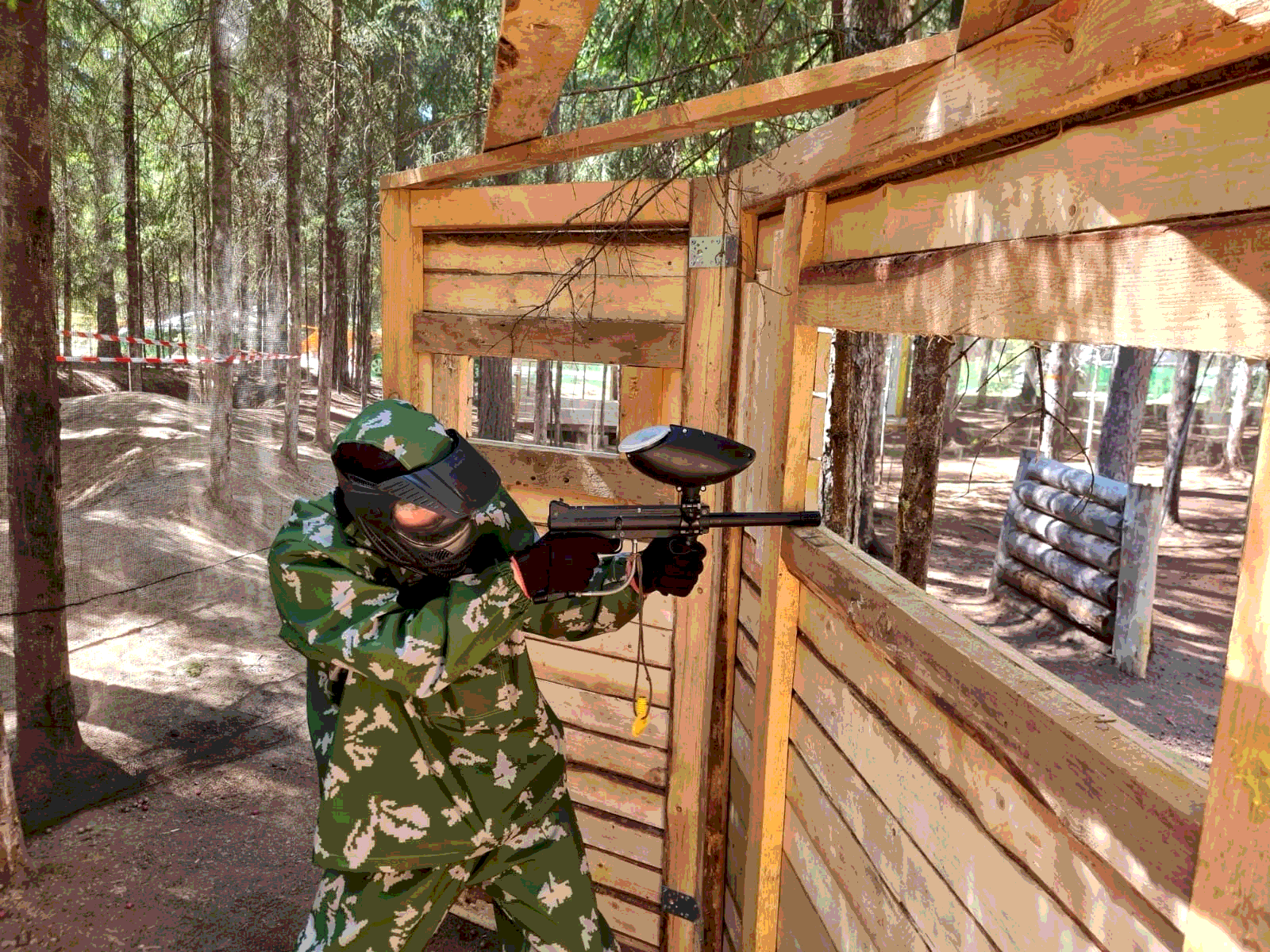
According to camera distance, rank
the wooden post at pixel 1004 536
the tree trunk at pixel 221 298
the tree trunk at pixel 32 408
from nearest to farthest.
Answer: the tree trunk at pixel 32 408 < the wooden post at pixel 1004 536 < the tree trunk at pixel 221 298

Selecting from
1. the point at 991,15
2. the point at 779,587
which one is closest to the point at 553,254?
the point at 779,587

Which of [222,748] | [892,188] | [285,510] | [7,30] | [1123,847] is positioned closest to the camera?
[1123,847]

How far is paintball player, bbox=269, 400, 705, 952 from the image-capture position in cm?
249

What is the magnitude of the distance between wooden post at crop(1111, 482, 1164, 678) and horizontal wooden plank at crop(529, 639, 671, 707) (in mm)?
5339

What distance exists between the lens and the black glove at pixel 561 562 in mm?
2500

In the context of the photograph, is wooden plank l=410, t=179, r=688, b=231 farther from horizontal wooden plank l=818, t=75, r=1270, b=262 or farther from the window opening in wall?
horizontal wooden plank l=818, t=75, r=1270, b=262

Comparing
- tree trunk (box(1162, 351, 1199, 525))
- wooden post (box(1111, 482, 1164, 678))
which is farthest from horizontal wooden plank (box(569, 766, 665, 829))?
tree trunk (box(1162, 351, 1199, 525))

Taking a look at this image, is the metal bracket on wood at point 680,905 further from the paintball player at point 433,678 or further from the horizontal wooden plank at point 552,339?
the horizontal wooden plank at point 552,339

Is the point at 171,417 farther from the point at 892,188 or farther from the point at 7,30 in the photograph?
the point at 892,188

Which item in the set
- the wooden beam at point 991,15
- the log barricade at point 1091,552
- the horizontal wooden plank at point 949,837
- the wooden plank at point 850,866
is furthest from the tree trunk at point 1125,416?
the wooden beam at point 991,15

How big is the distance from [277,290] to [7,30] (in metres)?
14.6

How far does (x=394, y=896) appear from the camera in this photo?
107 inches

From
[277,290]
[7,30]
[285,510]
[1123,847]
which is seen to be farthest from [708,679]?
[277,290]

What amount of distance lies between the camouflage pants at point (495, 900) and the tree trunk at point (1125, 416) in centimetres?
1124
